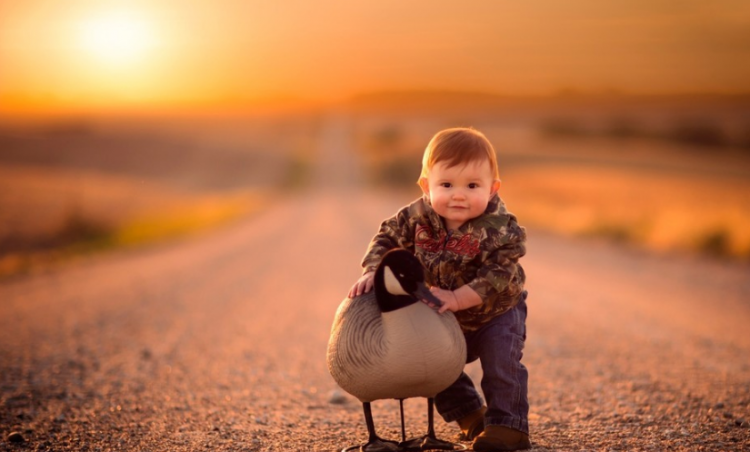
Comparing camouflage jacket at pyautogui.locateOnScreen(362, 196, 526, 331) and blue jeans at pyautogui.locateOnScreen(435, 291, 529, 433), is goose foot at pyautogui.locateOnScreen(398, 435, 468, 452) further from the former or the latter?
camouflage jacket at pyautogui.locateOnScreen(362, 196, 526, 331)

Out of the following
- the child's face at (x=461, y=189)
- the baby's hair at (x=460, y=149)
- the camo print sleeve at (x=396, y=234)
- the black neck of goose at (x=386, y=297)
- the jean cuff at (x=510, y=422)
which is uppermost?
the baby's hair at (x=460, y=149)

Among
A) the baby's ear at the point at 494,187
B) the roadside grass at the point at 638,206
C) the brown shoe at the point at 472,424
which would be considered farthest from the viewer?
the roadside grass at the point at 638,206

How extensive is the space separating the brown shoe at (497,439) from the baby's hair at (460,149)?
51.2 inches

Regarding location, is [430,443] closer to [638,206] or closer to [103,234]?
[103,234]

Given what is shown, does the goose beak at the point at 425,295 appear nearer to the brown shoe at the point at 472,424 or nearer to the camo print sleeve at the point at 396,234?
the camo print sleeve at the point at 396,234

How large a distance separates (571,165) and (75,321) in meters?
48.1

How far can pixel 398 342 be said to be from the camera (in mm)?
2852

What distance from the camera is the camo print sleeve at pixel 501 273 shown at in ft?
10.2

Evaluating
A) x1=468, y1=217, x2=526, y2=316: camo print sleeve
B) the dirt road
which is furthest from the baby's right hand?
the dirt road

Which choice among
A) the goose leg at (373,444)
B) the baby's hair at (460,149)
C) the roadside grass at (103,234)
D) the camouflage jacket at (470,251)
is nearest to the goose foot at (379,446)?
the goose leg at (373,444)

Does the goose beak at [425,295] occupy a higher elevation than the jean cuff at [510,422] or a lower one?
higher

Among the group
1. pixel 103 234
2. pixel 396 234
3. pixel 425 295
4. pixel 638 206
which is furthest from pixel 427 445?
pixel 638 206

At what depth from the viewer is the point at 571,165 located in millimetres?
51281

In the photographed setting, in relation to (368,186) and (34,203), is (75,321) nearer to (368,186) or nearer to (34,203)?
(34,203)
